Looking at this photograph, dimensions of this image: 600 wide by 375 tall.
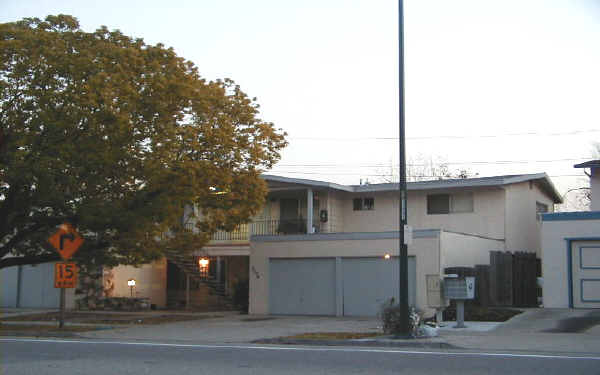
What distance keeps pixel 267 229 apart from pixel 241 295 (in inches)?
162

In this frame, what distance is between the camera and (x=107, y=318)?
2567 cm

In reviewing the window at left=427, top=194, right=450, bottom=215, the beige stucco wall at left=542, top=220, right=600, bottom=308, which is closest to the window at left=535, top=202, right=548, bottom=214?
the window at left=427, top=194, right=450, bottom=215

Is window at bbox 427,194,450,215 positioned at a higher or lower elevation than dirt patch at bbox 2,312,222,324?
higher

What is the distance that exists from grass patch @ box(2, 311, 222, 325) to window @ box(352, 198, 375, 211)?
865 centimetres

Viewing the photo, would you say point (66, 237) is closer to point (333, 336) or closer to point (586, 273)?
point (333, 336)

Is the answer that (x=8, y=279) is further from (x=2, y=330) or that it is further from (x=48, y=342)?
(x=48, y=342)

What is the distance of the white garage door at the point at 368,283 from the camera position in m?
25.2

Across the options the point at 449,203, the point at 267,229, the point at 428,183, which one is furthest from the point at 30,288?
the point at 449,203

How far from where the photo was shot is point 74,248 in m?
20.7

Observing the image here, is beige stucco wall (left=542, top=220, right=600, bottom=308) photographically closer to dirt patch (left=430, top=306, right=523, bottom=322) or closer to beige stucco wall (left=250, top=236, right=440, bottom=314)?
dirt patch (left=430, top=306, right=523, bottom=322)

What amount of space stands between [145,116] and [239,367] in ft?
35.1

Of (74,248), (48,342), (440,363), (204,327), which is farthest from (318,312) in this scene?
(440,363)

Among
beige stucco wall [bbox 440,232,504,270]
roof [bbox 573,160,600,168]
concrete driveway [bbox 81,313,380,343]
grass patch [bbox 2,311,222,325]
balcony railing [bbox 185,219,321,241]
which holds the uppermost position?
roof [bbox 573,160,600,168]

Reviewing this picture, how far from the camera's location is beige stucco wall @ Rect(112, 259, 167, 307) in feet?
107
